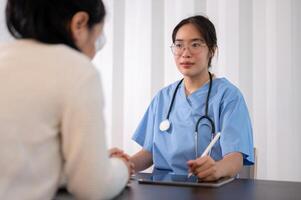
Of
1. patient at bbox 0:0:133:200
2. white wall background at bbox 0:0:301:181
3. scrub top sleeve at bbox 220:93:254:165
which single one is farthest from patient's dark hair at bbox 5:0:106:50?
white wall background at bbox 0:0:301:181

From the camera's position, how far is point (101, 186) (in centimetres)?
61

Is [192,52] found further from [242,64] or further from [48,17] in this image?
[48,17]

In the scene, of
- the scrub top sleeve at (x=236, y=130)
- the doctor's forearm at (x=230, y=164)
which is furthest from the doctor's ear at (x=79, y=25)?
the scrub top sleeve at (x=236, y=130)

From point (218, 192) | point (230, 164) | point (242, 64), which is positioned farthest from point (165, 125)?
point (242, 64)

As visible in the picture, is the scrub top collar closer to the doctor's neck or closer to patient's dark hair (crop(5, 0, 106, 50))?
the doctor's neck

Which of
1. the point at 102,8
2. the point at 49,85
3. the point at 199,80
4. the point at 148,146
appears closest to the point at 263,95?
the point at 199,80

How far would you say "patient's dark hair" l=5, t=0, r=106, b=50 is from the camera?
0.64 metres

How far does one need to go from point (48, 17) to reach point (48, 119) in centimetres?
18

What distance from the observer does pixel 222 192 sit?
874 mm

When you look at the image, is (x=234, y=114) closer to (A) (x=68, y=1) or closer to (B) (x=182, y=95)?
(B) (x=182, y=95)

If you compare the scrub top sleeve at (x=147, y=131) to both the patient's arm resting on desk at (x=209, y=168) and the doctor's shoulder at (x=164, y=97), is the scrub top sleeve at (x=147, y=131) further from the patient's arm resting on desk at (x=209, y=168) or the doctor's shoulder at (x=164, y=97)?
the patient's arm resting on desk at (x=209, y=168)

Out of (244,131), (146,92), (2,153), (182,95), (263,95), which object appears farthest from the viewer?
(146,92)

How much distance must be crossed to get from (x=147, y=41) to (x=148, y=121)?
0.80 meters

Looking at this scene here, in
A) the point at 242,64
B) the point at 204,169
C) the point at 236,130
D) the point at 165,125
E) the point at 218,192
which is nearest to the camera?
the point at 218,192
